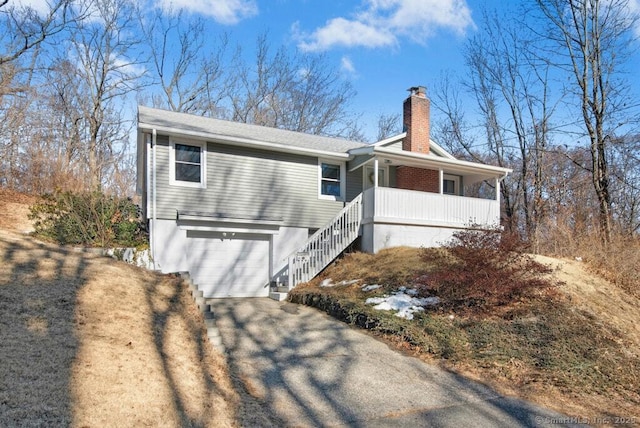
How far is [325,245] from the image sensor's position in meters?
12.9

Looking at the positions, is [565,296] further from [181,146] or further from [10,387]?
[181,146]

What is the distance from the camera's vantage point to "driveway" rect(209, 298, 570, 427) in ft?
16.5

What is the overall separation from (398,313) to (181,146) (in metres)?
7.81

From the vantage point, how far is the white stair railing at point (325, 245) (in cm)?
1242

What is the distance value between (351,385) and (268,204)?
8352 mm

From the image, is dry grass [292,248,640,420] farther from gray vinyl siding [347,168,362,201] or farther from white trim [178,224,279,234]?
gray vinyl siding [347,168,362,201]

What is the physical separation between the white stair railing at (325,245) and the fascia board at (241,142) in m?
1.88

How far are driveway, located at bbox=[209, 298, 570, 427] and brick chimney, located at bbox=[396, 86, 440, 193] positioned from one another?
28.4 ft

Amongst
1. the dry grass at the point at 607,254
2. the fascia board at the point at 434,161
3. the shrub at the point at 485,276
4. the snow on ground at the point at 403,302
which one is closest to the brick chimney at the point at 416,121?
the fascia board at the point at 434,161

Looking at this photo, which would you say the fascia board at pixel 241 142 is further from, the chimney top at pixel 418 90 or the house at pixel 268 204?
the chimney top at pixel 418 90

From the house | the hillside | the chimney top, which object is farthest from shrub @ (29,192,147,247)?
the chimney top

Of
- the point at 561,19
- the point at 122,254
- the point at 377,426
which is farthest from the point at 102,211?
the point at 561,19

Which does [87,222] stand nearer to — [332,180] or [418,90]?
[332,180]

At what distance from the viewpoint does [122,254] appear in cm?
1091
